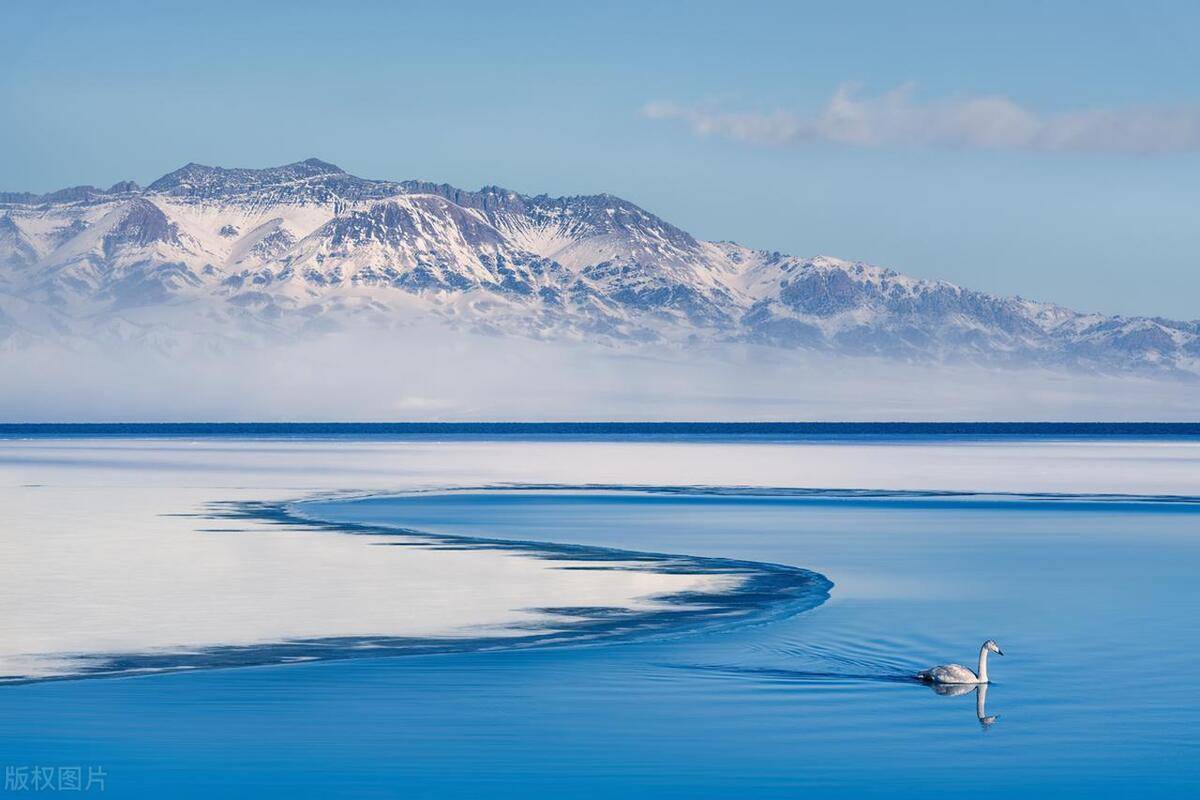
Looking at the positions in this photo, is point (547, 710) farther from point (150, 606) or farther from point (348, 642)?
point (150, 606)

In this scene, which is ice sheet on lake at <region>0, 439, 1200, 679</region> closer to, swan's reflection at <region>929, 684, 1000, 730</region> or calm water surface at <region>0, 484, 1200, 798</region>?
calm water surface at <region>0, 484, 1200, 798</region>

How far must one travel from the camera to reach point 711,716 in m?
19.9

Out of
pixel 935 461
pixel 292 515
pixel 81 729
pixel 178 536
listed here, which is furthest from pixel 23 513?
pixel 935 461

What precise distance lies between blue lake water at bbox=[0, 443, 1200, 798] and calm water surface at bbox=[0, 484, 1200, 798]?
0.05 m

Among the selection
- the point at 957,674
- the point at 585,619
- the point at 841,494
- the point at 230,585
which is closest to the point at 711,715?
the point at 957,674

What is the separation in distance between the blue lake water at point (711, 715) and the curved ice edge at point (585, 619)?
57cm

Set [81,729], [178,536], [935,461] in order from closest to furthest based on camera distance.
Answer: [81,729] < [178,536] < [935,461]

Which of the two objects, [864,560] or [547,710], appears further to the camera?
[864,560]

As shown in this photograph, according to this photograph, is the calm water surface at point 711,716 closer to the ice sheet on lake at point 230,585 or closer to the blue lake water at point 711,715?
the blue lake water at point 711,715

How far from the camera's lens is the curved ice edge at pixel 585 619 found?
23203 mm

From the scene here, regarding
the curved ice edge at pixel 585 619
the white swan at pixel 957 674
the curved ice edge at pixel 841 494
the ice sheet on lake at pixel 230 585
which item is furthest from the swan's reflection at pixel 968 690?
the curved ice edge at pixel 841 494

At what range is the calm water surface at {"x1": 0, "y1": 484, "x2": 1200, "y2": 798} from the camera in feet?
56.2

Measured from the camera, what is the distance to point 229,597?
30.2 m

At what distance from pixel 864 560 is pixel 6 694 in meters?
22.2
